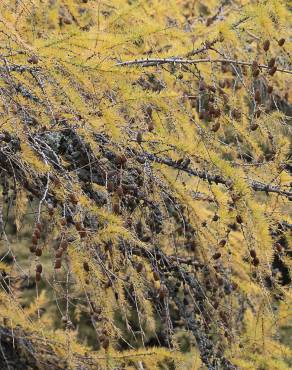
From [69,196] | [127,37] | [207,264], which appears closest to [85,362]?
[207,264]

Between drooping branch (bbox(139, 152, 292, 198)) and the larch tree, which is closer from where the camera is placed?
the larch tree

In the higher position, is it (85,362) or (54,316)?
(85,362)

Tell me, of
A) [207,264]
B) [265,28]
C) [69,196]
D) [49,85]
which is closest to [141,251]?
[207,264]

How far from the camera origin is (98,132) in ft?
5.97

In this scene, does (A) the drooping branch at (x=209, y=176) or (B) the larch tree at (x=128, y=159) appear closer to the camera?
(B) the larch tree at (x=128, y=159)

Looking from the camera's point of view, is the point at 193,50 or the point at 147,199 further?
the point at 147,199

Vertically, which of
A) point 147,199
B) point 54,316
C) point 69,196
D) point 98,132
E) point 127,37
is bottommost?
point 54,316

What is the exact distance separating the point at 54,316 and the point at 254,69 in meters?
3.90

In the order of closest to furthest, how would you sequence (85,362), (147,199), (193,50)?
(193,50) → (147,199) → (85,362)

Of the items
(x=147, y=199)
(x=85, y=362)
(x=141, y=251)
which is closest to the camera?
(x=147, y=199)

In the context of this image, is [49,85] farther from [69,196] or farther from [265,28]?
[265,28]

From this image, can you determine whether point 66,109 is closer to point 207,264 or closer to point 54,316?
point 207,264

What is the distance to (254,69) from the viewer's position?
1.72m

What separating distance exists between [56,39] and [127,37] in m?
0.21
